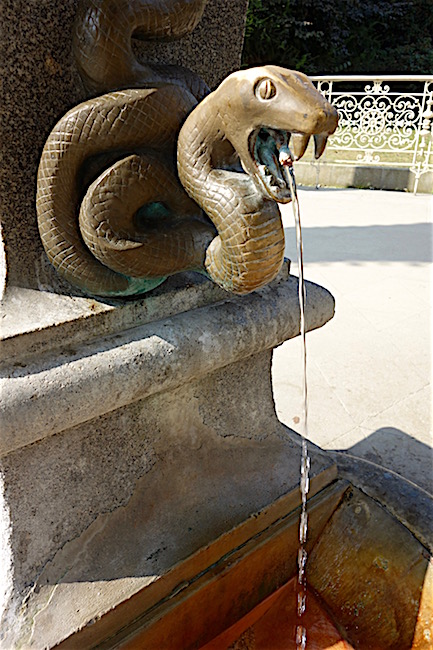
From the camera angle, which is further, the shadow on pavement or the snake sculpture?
the shadow on pavement

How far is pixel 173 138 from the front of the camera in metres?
0.98

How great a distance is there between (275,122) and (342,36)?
1146 cm

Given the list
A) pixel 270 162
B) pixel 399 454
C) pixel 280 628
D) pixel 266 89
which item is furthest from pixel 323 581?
pixel 266 89

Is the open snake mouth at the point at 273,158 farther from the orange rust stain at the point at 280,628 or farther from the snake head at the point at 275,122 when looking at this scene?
the orange rust stain at the point at 280,628

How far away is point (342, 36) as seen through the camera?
10.7 metres

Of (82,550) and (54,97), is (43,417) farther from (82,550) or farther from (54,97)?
(54,97)

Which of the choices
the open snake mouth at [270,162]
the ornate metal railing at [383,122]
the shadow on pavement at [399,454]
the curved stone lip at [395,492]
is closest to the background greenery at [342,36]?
the ornate metal railing at [383,122]

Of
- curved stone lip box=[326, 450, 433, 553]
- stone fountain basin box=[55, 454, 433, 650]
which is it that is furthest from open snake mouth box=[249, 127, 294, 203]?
curved stone lip box=[326, 450, 433, 553]

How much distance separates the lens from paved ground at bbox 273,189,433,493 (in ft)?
6.16

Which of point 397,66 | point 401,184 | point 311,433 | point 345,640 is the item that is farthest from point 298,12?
point 345,640

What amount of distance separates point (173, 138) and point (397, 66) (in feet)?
39.8

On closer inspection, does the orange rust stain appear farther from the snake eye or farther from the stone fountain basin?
the snake eye

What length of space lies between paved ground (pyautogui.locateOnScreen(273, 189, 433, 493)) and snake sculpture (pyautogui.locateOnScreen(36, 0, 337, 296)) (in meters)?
1.08

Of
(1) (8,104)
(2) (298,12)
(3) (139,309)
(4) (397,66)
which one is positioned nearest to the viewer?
(1) (8,104)
